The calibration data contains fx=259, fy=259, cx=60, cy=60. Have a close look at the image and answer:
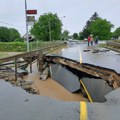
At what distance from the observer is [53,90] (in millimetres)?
12789

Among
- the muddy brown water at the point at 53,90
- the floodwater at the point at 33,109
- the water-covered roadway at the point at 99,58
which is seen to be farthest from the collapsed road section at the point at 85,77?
the floodwater at the point at 33,109

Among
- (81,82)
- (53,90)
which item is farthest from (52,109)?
(53,90)

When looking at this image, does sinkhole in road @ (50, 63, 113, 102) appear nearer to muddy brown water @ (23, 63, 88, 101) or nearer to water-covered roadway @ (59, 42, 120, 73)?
muddy brown water @ (23, 63, 88, 101)

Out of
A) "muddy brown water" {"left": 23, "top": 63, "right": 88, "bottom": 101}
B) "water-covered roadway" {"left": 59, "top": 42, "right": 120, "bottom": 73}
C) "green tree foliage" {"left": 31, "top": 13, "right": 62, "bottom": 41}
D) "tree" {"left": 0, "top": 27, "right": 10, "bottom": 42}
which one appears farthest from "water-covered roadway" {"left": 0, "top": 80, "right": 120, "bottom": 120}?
"tree" {"left": 0, "top": 27, "right": 10, "bottom": 42}

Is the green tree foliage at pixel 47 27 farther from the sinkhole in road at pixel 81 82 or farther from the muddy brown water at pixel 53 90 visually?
the muddy brown water at pixel 53 90

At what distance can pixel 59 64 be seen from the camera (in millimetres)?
16594

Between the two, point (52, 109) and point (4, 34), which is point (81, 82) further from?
point (4, 34)

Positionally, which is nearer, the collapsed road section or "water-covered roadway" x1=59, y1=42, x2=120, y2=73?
the collapsed road section

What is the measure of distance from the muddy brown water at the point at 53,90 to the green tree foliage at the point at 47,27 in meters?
69.5

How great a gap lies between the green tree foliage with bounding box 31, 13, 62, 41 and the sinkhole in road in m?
68.7

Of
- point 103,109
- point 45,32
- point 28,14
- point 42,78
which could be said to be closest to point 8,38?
point 45,32

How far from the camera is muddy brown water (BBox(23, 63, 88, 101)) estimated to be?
36.9 ft

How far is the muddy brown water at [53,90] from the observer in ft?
36.9

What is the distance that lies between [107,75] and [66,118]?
552cm
